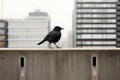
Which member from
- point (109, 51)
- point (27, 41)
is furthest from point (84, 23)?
point (109, 51)

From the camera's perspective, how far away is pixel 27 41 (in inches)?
6526

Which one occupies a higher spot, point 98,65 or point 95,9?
point 95,9

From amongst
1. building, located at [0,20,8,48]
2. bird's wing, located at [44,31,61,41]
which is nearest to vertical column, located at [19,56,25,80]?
bird's wing, located at [44,31,61,41]

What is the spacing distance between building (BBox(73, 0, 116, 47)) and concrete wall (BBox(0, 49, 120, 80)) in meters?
98.4

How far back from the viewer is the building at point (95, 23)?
10900 centimetres

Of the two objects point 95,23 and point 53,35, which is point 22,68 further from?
point 95,23

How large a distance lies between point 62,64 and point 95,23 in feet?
334

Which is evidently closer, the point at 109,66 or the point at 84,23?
the point at 109,66

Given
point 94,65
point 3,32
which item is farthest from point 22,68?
point 3,32

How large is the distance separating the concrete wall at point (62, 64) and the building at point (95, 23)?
323 ft

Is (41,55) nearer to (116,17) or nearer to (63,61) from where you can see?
(63,61)

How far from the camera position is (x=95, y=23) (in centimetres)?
11106

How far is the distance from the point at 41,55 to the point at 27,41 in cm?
15641

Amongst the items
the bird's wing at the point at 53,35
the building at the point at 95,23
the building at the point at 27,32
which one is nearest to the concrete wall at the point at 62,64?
the bird's wing at the point at 53,35
